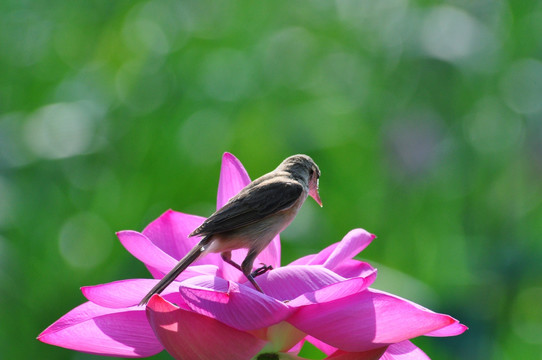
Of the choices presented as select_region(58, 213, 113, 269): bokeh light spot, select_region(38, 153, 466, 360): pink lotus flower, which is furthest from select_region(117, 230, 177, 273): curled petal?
select_region(58, 213, 113, 269): bokeh light spot

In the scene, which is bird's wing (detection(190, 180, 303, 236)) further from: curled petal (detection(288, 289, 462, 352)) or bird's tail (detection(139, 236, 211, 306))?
curled petal (detection(288, 289, 462, 352))

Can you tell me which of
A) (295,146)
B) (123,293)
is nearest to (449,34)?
(295,146)

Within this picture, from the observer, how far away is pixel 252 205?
1.76 feet

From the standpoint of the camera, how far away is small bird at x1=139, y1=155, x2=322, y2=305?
504 mm

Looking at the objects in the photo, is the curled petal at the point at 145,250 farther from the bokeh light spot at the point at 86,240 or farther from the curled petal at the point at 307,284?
the bokeh light spot at the point at 86,240

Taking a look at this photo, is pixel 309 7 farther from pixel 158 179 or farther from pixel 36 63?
pixel 158 179

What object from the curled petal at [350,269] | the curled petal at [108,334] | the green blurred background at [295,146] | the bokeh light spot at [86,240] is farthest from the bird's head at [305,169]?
the bokeh light spot at [86,240]

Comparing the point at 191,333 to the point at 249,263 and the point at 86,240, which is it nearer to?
the point at 249,263

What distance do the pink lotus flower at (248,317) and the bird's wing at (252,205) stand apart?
32mm

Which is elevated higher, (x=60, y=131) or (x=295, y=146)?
(x=60, y=131)

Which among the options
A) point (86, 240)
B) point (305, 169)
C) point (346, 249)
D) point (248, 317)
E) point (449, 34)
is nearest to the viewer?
point (248, 317)

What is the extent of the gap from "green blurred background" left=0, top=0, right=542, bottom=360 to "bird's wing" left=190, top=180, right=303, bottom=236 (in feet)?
2.13

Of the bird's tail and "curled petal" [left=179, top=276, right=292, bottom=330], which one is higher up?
the bird's tail

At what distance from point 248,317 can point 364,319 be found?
60 millimetres
